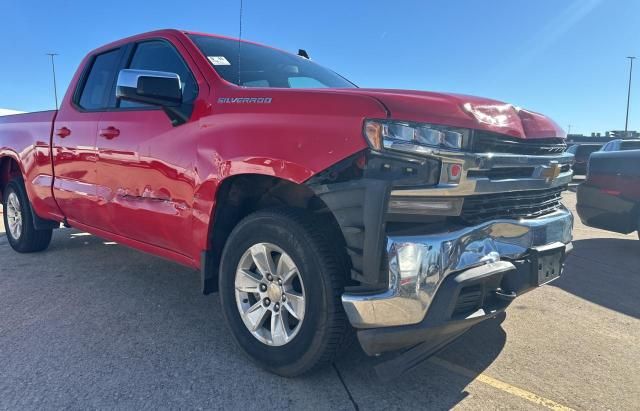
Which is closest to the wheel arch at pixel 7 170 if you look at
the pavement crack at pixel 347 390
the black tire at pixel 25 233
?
the black tire at pixel 25 233

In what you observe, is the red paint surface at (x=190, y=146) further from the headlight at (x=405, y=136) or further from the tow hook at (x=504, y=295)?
the tow hook at (x=504, y=295)

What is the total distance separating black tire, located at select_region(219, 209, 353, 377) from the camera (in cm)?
243

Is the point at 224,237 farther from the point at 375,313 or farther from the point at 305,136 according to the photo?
the point at 375,313

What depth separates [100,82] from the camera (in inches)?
172

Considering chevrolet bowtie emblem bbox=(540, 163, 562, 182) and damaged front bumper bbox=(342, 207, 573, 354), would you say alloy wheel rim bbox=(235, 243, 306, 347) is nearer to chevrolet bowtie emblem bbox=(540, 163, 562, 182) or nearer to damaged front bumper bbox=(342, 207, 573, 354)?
damaged front bumper bbox=(342, 207, 573, 354)

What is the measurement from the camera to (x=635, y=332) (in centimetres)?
360

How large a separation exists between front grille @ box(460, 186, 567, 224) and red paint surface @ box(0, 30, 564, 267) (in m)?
0.33

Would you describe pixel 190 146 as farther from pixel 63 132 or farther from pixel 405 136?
pixel 63 132

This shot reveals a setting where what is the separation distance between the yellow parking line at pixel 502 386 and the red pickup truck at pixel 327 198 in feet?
1.73

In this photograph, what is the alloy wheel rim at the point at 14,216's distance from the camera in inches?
219

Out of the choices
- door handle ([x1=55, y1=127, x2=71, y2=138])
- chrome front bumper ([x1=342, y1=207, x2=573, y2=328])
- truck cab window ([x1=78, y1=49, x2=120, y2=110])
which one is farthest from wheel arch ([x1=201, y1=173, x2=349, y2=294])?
door handle ([x1=55, y1=127, x2=71, y2=138])

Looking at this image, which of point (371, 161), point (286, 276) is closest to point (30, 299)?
point (286, 276)

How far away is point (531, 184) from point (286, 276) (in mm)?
1425

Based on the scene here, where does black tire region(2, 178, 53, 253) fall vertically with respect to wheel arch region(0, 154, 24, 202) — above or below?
below
